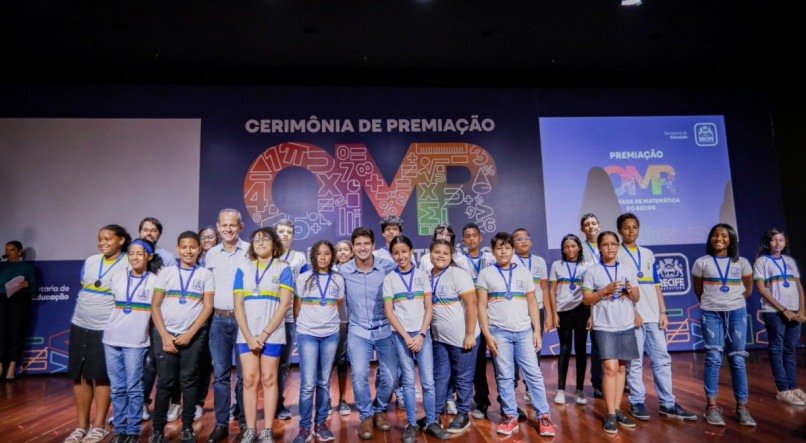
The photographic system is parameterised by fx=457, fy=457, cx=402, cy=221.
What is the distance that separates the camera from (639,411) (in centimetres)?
321

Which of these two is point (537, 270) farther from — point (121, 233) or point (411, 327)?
point (121, 233)

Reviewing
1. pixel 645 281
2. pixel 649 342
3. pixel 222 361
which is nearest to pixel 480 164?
pixel 645 281

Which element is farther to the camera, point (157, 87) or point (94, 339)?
point (157, 87)

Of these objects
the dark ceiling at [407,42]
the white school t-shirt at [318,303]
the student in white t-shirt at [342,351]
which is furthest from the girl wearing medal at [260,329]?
the dark ceiling at [407,42]

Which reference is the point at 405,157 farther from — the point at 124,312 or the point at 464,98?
the point at 124,312

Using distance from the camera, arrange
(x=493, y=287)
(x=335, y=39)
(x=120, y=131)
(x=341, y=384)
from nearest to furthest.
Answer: (x=493, y=287), (x=341, y=384), (x=335, y=39), (x=120, y=131)

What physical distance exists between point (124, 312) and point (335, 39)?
382 cm

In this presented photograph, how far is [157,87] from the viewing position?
5938 mm

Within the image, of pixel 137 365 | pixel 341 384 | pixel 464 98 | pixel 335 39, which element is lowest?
pixel 341 384

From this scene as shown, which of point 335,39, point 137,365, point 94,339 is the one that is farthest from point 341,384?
point 335,39

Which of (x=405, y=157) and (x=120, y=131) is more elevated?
(x=120, y=131)

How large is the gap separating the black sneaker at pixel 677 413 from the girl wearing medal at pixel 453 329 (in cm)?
145

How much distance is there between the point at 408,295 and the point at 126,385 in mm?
1864

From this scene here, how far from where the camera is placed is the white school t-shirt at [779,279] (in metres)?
3.71
